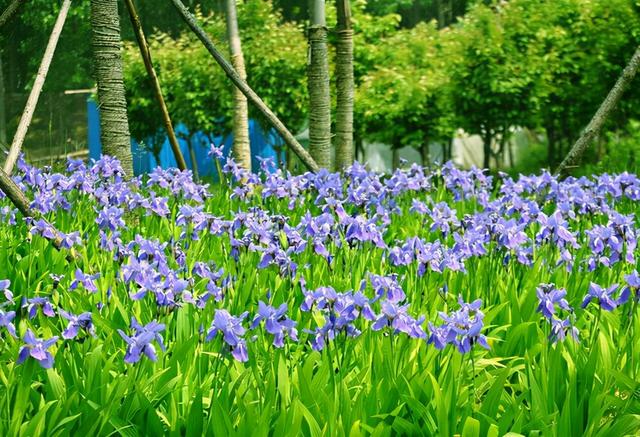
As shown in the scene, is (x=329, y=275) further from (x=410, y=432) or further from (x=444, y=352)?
(x=410, y=432)

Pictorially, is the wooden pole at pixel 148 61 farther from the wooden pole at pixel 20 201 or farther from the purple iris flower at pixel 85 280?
the purple iris flower at pixel 85 280

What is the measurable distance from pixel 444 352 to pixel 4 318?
1436mm

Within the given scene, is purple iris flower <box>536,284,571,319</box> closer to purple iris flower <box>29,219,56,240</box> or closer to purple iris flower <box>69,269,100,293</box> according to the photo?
purple iris flower <box>69,269,100,293</box>

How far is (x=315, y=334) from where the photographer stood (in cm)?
287

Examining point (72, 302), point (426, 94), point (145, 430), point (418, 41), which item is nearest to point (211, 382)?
point (145, 430)

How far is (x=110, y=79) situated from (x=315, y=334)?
361 cm

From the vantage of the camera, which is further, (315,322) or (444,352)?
(315,322)

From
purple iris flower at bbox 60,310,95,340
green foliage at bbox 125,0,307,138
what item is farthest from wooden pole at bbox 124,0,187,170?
green foliage at bbox 125,0,307,138

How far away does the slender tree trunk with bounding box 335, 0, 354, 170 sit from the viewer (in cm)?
743

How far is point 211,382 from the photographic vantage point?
2.76 m

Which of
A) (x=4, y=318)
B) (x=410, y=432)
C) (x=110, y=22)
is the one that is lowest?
(x=410, y=432)

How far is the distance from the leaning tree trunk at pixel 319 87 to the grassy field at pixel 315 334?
2458 millimetres

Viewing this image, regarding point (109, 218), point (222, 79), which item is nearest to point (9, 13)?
point (109, 218)

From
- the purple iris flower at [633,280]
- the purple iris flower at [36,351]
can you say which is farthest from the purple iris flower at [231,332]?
the purple iris flower at [633,280]
